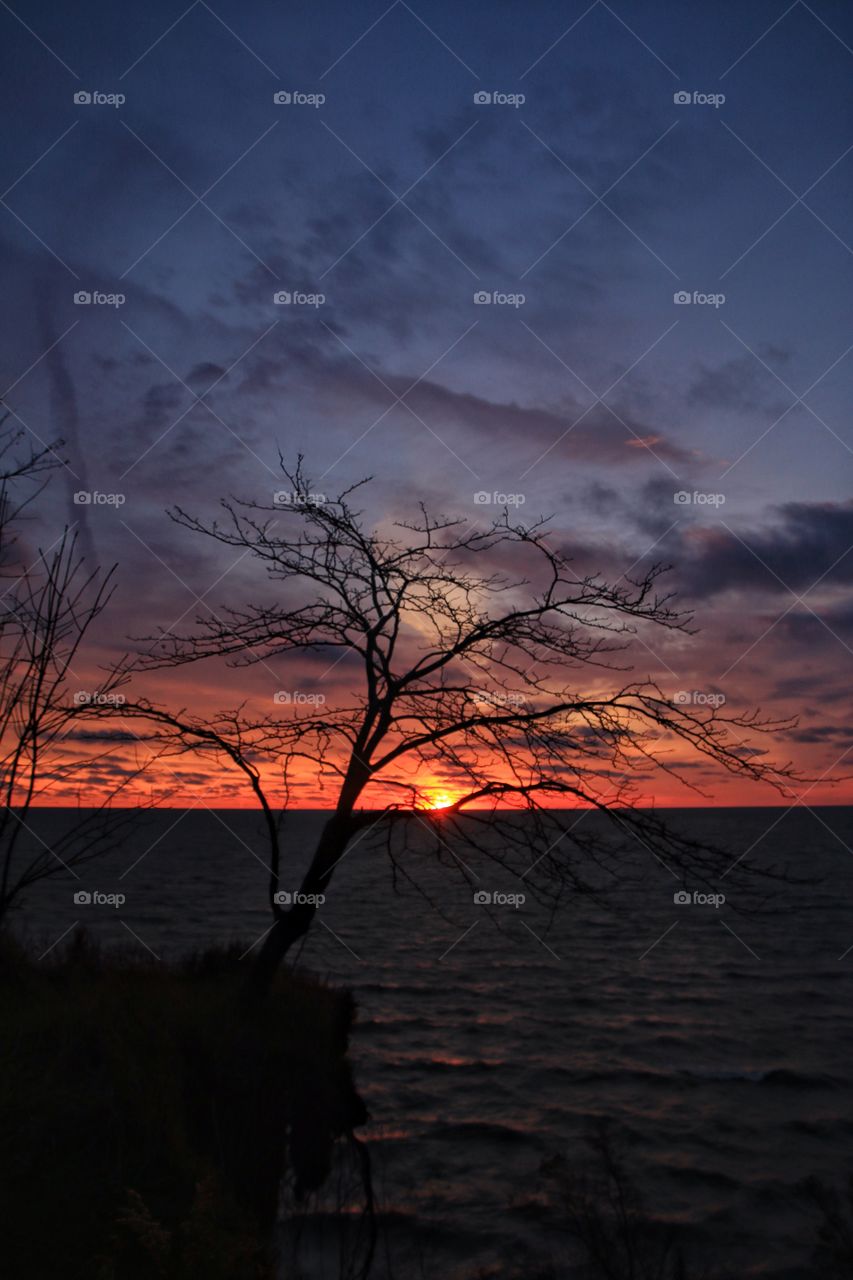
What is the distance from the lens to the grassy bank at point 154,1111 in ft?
18.7

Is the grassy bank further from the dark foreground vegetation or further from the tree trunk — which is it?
the tree trunk

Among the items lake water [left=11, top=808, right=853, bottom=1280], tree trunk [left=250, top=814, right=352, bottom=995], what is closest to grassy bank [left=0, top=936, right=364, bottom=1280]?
tree trunk [left=250, top=814, right=352, bottom=995]

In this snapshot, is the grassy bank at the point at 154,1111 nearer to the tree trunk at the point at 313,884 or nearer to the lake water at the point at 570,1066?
the tree trunk at the point at 313,884

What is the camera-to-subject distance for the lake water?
1227 cm

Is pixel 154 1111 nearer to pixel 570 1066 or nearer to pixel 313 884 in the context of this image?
pixel 313 884

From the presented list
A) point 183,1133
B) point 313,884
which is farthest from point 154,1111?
point 313,884

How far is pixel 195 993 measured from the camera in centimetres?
1182

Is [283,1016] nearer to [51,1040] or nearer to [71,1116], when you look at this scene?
[51,1040]

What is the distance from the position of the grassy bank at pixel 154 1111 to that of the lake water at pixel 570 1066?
4.84 ft

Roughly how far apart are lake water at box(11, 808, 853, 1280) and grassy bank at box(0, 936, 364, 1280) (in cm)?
148

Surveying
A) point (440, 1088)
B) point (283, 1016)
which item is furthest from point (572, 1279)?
point (440, 1088)

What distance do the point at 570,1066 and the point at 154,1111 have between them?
15.5 metres

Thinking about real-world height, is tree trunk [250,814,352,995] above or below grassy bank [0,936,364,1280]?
above

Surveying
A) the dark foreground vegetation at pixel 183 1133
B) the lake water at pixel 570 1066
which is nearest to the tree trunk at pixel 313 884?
the dark foreground vegetation at pixel 183 1133
